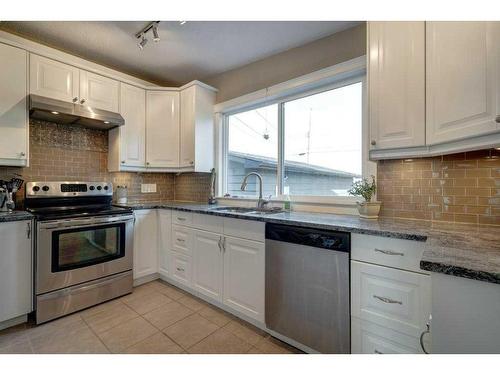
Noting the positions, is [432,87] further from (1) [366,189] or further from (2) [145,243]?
(2) [145,243]

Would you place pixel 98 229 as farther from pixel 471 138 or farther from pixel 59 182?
pixel 471 138

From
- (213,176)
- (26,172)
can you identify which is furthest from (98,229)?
(213,176)

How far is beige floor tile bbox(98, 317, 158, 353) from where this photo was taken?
1646mm

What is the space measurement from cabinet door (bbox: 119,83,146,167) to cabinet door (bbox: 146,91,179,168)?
6cm

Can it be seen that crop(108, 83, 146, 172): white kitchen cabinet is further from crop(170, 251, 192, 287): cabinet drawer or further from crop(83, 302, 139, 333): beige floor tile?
crop(83, 302, 139, 333): beige floor tile

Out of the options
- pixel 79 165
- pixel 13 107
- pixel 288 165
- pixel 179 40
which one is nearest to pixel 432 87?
pixel 288 165

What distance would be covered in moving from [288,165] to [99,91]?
2175mm

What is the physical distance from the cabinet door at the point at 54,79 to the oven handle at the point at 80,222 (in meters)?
1.20

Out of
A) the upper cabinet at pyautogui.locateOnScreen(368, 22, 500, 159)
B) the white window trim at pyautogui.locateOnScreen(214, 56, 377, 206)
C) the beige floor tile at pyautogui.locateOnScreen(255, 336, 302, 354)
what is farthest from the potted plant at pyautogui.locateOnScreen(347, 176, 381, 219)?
the beige floor tile at pyautogui.locateOnScreen(255, 336, 302, 354)

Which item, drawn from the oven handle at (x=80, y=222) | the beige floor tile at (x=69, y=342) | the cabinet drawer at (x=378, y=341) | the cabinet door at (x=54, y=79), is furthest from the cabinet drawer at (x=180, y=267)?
the cabinet door at (x=54, y=79)

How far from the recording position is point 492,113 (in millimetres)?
1040

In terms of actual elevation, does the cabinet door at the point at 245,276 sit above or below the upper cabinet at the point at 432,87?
below

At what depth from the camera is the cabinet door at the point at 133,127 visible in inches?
106

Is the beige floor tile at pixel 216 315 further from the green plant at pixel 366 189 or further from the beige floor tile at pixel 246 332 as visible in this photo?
the green plant at pixel 366 189
